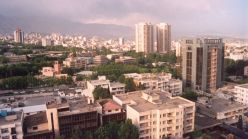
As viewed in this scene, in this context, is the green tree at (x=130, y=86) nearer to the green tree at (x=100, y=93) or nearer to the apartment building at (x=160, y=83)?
the apartment building at (x=160, y=83)

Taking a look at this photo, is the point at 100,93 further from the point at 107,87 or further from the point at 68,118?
the point at 68,118

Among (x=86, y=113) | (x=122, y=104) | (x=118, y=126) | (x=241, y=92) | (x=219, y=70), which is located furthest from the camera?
(x=219, y=70)

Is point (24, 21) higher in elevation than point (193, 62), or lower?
higher

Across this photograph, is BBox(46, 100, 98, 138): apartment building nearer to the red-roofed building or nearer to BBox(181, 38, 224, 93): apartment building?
the red-roofed building

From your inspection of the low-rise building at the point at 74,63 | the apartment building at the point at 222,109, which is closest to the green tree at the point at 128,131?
the apartment building at the point at 222,109

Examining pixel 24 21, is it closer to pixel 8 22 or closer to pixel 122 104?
pixel 8 22

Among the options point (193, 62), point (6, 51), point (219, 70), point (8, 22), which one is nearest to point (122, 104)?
point (193, 62)

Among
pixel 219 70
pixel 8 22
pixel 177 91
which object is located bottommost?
pixel 177 91
